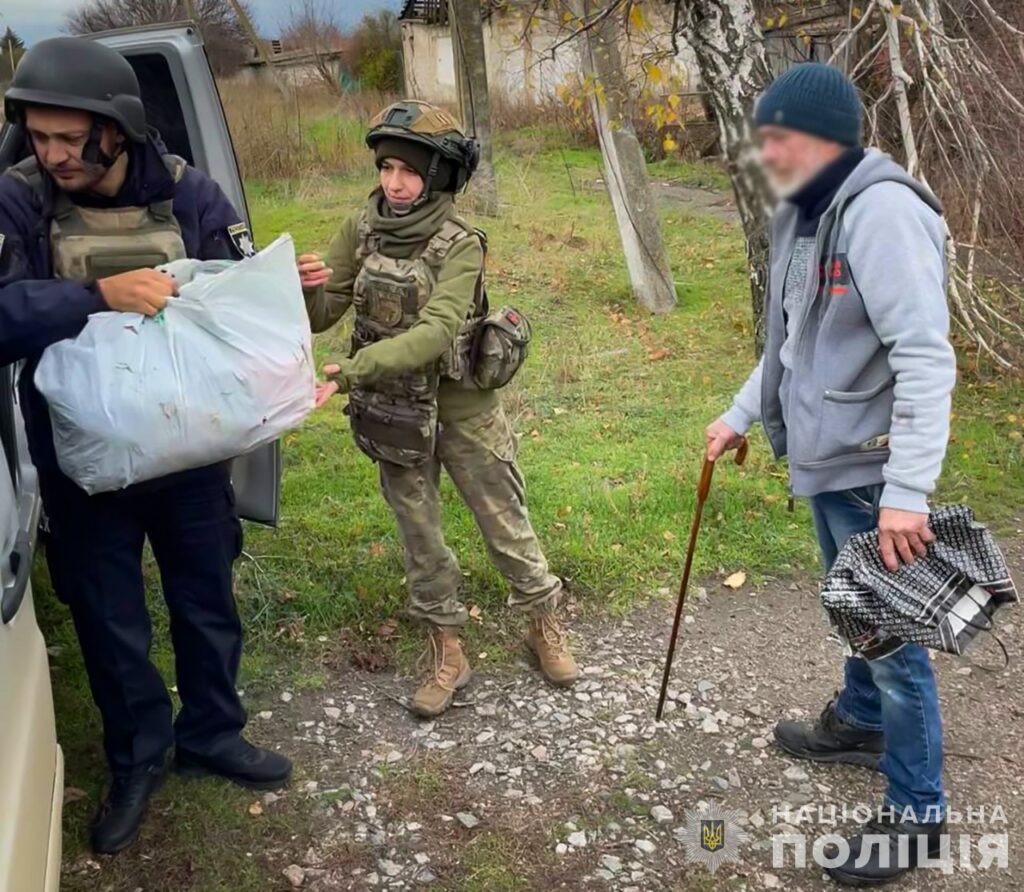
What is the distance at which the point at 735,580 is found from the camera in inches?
164

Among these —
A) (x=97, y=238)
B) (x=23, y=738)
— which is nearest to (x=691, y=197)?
(x=97, y=238)

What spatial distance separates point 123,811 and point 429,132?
210 centimetres

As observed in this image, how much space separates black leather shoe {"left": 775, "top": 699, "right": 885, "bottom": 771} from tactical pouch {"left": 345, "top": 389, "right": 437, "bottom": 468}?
1470mm

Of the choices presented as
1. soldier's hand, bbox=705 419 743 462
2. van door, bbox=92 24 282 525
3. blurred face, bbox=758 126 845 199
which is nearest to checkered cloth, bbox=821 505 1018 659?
soldier's hand, bbox=705 419 743 462

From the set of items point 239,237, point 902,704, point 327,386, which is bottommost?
point 902,704

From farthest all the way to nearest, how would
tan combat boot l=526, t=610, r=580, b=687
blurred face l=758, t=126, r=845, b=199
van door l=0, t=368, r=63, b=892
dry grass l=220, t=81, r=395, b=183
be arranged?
dry grass l=220, t=81, r=395, b=183 < tan combat boot l=526, t=610, r=580, b=687 < van door l=0, t=368, r=63, b=892 < blurred face l=758, t=126, r=845, b=199

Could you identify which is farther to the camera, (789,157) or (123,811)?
(123,811)

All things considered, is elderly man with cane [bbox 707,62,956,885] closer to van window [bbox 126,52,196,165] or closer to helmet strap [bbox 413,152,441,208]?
helmet strap [bbox 413,152,441,208]

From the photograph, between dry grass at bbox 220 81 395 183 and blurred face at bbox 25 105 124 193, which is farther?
dry grass at bbox 220 81 395 183

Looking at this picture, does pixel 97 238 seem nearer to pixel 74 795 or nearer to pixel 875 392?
pixel 74 795

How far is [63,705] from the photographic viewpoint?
3.34m

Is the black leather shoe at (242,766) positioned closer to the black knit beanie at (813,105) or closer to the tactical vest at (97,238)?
the tactical vest at (97,238)

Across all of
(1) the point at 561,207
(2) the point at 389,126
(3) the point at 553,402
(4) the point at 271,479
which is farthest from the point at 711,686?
(1) the point at 561,207

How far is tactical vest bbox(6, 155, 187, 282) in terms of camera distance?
2373 millimetres
